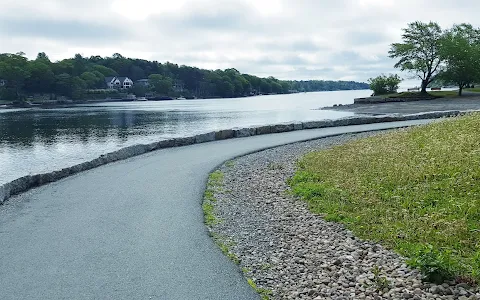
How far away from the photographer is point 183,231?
9648 millimetres

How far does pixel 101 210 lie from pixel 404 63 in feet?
210

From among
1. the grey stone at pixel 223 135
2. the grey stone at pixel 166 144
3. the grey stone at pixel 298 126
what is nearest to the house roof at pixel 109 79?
the grey stone at pixel 298 126

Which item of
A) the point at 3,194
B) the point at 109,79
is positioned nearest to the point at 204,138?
the point at 3,194

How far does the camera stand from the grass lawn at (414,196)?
24.0 feet

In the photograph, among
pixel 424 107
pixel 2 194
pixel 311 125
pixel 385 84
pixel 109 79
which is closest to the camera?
pixel 2 194

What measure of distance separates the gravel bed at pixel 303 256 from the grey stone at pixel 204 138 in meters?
12.6

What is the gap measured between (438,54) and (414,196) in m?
61.2

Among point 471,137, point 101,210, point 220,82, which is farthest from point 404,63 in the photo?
point 220,82

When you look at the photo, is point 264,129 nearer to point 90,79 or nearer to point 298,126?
point 298,126

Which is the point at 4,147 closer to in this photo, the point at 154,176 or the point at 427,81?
the point at 154,176

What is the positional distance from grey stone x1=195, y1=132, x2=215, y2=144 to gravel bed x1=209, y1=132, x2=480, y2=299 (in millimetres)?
12645

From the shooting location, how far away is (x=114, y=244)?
350 inches

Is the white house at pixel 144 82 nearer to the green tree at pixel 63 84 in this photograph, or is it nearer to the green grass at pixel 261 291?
the green tree at pixel 63 84

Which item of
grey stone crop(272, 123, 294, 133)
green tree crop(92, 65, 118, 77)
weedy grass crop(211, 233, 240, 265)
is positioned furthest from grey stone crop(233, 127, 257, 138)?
green tree crop(92, 65, 118, 77)
